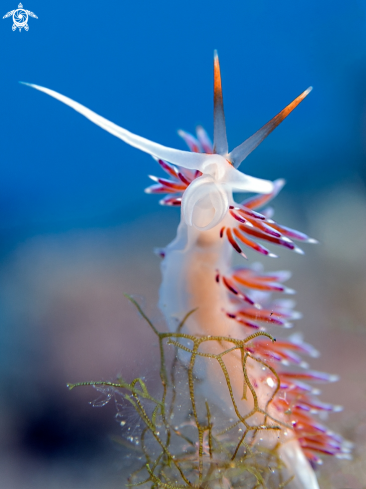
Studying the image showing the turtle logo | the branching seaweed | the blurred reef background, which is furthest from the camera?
the turtle logo

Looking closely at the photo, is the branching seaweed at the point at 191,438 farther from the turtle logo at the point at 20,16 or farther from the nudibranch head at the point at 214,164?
the turtle logo at the point at 20,16

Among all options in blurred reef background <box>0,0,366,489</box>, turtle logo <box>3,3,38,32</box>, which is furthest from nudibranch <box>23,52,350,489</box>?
turtle logo <box>3,3,38,32</box>

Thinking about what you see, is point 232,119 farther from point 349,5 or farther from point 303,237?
point 303,237

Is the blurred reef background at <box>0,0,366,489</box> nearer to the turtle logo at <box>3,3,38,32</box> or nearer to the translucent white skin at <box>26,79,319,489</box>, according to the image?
the turtle logo at <box>3,3,38,32</box>

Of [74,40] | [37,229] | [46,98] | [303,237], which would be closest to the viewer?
[303,237]

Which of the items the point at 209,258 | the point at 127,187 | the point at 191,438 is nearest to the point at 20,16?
the point at 127,187

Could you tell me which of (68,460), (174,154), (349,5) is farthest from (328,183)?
(68,460)
